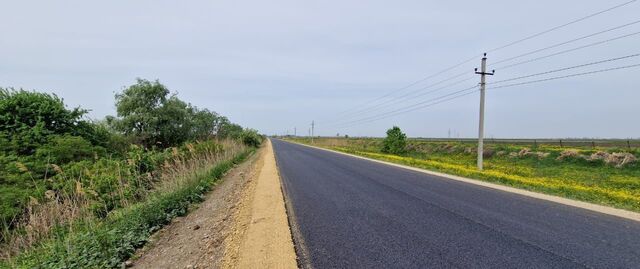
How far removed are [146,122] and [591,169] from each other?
34.6m

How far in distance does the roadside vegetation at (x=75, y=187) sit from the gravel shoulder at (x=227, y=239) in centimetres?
42

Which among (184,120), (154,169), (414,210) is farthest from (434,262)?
(184,120)

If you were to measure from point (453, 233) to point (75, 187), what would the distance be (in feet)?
34.7

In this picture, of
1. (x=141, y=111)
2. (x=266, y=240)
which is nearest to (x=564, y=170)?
(x=266, y=240)

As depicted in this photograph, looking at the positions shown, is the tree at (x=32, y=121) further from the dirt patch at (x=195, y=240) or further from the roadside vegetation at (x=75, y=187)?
the dirt patch at (x=195, y=240)

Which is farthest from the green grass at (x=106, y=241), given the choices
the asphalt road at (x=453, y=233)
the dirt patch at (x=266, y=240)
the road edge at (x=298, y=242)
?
the asphalt road at (x=453, y=233)

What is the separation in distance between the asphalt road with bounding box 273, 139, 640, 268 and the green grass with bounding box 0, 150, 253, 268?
107 inches

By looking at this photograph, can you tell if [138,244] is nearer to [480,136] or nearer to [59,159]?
[59,159]

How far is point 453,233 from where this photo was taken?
213 inches

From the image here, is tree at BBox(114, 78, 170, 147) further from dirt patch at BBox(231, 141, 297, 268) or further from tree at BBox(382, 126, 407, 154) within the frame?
dirt patch at BBox(231, 141, 297, 268)

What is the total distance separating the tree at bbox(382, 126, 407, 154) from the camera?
40.2m

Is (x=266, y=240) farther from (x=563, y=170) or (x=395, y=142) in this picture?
(x=395, y=142)

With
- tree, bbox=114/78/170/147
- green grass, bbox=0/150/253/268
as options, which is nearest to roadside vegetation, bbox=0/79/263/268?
green grass, bbox=0/150/253/268

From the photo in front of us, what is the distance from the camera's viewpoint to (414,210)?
23.5 ft
